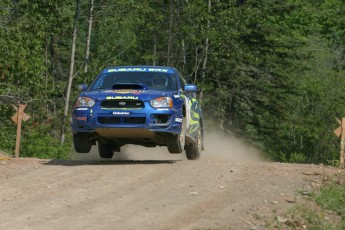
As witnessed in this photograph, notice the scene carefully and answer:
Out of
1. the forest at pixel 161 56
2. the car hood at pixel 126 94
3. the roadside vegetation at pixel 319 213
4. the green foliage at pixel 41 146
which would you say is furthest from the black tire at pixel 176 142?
the green foliage at pixel 41 146

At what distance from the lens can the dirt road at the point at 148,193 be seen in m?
10.2

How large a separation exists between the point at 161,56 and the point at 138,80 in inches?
1230

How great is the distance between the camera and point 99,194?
1198cm

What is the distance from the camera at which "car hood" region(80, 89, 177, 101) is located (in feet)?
50.9

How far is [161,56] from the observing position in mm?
47875

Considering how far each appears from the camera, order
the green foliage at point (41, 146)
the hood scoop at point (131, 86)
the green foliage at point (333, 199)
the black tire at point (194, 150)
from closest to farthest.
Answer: the green foliage at point (333, 199)
the hood scoop at point (131, 86)
the black tire at point (194, 150)
the green foliage at point (41, 146)

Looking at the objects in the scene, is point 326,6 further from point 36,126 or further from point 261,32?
point 36,126

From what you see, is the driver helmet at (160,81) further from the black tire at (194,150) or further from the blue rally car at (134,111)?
the black tire at (194,150)

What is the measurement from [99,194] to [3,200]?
1.23 metres

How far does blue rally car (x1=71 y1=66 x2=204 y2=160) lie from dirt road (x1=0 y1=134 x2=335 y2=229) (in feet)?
1.72

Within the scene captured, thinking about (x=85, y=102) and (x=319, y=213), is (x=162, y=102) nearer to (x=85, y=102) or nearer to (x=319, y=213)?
(x=85, y=102)

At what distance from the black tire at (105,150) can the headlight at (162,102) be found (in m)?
2.72

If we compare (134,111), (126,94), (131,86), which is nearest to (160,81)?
(131,86)

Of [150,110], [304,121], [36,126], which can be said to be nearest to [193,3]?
[36,126]
